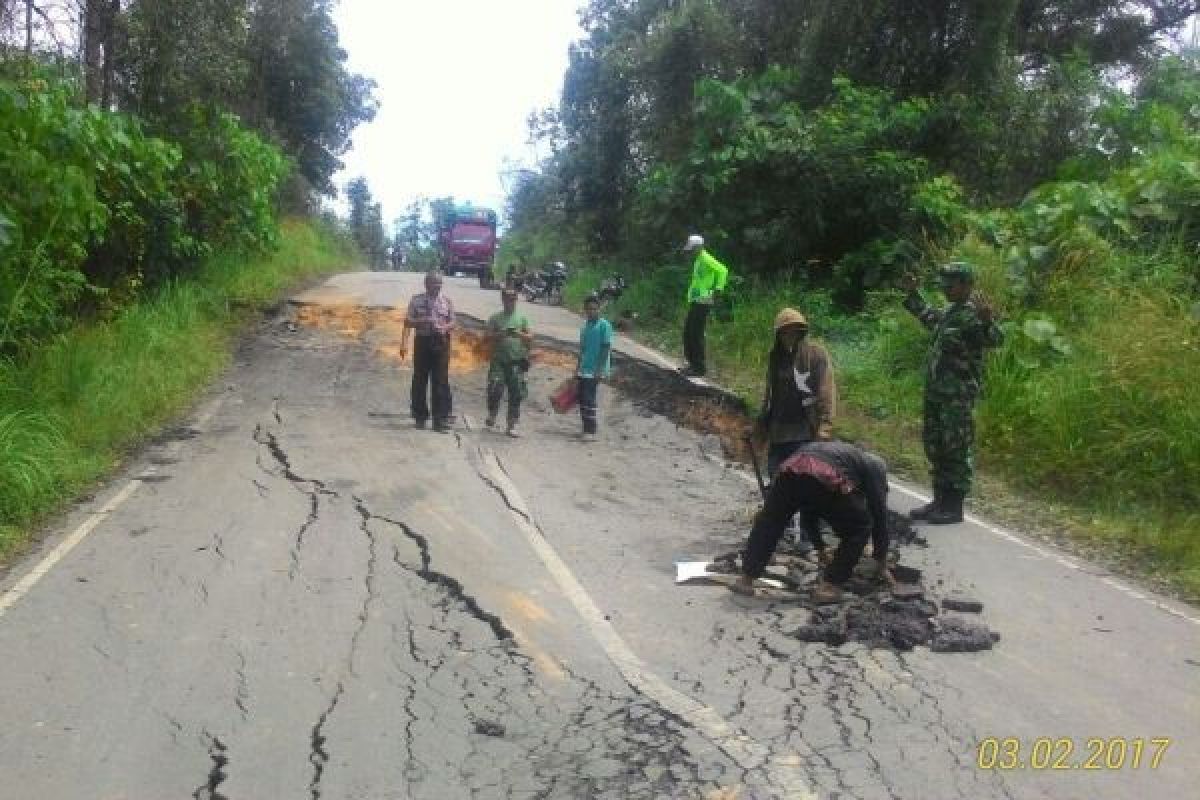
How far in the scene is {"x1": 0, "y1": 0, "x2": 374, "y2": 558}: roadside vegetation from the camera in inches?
370

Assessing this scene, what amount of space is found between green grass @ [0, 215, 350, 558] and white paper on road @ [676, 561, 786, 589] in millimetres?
4406

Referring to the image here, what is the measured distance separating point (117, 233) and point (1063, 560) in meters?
13.1

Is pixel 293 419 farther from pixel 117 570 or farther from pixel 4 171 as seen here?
pixel 117 570

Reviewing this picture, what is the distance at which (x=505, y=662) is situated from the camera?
17.6 ft

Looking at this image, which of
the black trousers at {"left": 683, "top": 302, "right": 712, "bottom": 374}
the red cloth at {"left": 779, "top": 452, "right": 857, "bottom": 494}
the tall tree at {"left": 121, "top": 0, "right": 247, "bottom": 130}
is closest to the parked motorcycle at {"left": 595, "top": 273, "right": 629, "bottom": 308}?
the black trousers at {"left": 683, "top": 302, "right": 712, "bottom": 374}

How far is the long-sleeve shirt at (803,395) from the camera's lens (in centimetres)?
725

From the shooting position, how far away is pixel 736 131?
1928cm

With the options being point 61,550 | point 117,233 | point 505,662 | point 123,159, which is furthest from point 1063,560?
point 117,233

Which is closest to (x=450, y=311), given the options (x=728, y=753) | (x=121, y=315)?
(x=121, y=315)

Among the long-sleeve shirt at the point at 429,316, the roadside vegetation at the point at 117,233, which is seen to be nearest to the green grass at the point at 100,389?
the roadside vegetation at the point at 117,233

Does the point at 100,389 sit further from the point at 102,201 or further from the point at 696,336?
the point at 696,336

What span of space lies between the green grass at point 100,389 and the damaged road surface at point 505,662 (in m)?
0.47

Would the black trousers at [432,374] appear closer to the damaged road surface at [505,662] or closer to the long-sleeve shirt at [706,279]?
the damaged road surface at [505,662]

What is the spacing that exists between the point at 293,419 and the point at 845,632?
25.2 feet
